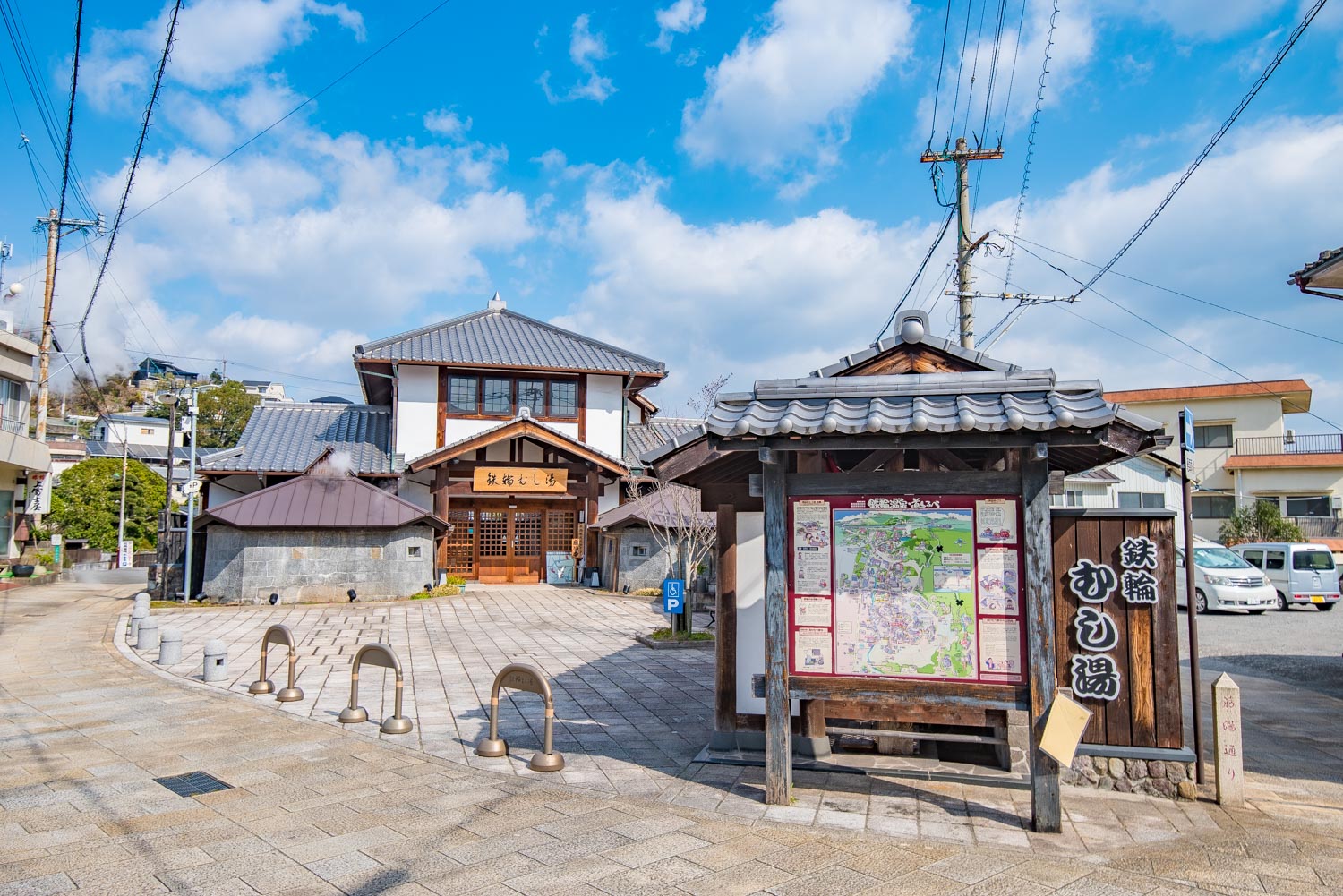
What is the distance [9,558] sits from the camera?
29672mm

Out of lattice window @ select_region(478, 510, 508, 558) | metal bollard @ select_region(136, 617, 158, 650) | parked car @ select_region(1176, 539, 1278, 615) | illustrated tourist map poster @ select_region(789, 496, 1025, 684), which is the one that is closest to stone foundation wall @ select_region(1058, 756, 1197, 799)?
illustrated tourist map poster @ select_region(789, 496, 1025, 684)

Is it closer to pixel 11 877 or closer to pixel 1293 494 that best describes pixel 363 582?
pixel 11 877

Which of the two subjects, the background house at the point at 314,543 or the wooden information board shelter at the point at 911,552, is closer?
A: the wooden information board shelter at the point at 911,552

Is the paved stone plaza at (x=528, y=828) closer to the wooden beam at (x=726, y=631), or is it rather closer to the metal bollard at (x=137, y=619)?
the wooden beam at (x=726, y=631)

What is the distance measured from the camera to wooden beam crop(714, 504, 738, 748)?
7316mm

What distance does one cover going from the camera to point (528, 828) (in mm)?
5445

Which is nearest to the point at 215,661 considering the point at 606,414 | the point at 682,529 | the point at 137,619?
the point at 137,619

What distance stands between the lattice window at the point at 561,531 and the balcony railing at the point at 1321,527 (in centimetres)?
2487

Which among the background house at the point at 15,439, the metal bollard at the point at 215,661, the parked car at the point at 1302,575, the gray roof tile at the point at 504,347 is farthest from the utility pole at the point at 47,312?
the parked car at the point at 1302,575

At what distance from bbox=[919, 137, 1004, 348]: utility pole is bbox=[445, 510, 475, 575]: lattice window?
16.1 m

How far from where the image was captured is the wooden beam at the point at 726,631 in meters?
7.32

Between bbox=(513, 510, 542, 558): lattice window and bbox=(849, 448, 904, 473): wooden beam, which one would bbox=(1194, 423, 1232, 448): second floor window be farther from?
bbox=(849, 448, 904, 473): wooden beam

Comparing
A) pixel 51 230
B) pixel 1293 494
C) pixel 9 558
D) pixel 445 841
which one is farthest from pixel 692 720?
pixel 51 230

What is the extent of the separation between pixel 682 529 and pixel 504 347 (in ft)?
44.8
